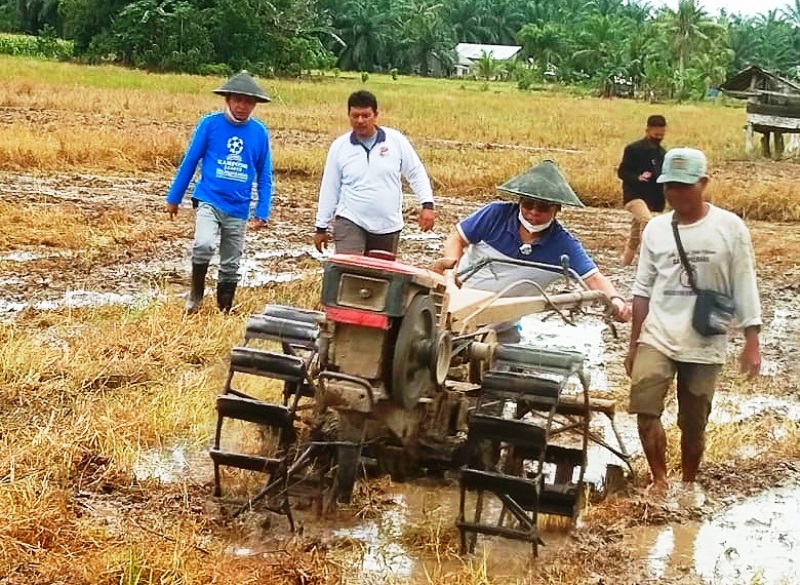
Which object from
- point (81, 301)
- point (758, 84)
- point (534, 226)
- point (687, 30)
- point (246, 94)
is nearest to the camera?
point (534, 226)

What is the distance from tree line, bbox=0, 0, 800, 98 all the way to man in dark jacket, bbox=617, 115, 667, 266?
35.0 m

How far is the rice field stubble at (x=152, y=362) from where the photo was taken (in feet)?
13.9

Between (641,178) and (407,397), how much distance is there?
24.4 ft

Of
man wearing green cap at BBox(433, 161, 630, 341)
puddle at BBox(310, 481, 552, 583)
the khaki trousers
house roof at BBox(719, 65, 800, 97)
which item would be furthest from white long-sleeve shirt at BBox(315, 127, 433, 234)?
house roof at BBox(719, 65, 800, 97)

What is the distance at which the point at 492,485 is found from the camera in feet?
14.5

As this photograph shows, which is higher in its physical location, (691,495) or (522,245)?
(522,245)

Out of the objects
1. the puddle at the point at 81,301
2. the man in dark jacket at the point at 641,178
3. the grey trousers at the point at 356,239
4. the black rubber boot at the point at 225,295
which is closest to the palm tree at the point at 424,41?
the man in dark jacket at the point at 641,178

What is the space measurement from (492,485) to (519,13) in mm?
95575

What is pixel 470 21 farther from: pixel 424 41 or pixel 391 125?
pixel 391 125

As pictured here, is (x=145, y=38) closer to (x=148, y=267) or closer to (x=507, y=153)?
(x=507, y=153)

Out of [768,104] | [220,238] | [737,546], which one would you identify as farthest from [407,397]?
[768,104]

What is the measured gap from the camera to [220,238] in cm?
827

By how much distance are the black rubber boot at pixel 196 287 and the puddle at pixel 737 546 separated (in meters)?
3.94

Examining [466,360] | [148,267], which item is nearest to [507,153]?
[148,267]
